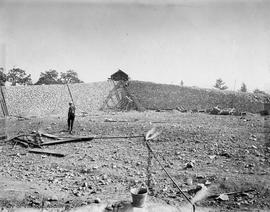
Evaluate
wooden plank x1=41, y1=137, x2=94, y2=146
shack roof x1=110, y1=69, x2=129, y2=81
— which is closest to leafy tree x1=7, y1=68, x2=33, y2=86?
shack roof x1=110, y1=69, x2=129, y2=81

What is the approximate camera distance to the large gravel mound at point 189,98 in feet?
67.3

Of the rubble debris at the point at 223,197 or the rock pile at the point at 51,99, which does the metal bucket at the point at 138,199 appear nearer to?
the rubble debris at the point at 223,197

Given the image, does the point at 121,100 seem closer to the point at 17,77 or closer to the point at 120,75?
the point at 120,75

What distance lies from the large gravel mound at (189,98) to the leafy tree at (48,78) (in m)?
23.7

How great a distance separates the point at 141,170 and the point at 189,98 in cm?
1606

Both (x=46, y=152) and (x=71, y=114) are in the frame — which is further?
(x=71, y=114)

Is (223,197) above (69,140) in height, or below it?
below

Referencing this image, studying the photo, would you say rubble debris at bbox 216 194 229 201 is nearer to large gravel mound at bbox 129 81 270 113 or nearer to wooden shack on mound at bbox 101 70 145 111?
large gravel mound at bbox 129 81 270 113

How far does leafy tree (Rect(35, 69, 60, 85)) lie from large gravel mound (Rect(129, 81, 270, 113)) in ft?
77.7

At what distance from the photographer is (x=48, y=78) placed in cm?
4447

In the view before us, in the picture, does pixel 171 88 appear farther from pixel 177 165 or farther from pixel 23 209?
pixel 23 209

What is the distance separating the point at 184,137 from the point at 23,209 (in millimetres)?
5907

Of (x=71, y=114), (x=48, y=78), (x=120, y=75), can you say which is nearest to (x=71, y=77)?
(x=48, y=78)

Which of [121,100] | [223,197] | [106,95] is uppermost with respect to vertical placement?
[106,95]
